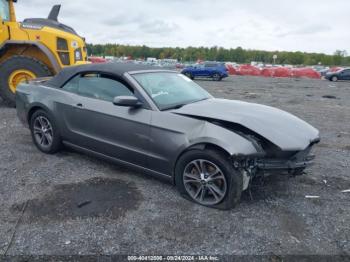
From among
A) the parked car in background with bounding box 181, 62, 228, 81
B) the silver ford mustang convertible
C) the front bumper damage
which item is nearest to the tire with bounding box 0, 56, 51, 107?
the silver ford mustang convertible

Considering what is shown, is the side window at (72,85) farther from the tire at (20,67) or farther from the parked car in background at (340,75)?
the parked car in background at (340,75)

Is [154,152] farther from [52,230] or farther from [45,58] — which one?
[45,58]

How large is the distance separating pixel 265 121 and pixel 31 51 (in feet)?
22.0

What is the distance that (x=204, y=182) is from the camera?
3.35 meters

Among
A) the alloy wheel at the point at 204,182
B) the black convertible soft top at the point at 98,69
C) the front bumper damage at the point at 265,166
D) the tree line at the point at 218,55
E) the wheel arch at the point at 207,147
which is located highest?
the tree line at the point at 218,55

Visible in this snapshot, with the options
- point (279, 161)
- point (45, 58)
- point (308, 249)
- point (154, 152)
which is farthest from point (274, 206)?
point (45, 58)

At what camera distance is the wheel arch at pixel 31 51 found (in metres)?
7.56

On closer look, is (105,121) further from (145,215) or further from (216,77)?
(216,77)

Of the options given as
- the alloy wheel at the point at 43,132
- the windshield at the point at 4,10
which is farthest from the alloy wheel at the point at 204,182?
the windshield at the point at 4,10

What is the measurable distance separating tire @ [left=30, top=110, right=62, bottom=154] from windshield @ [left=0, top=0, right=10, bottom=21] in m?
4.40

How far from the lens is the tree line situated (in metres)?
107

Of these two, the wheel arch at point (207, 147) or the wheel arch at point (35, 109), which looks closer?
the wheel arch at point (207, 147)

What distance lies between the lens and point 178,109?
3.71 meters

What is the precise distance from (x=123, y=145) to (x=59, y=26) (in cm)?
613
